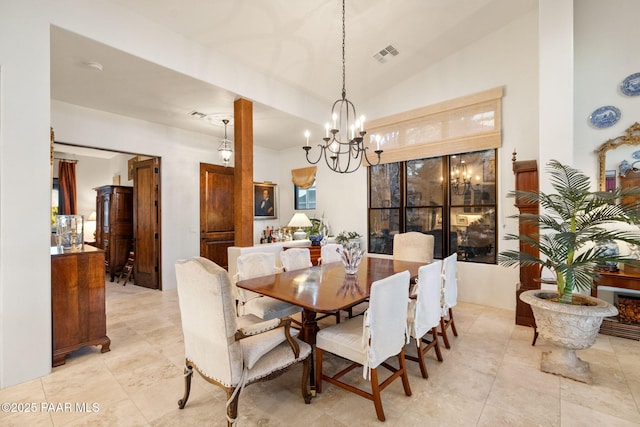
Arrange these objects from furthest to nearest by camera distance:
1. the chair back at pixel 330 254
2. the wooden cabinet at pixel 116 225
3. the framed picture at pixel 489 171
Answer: the wooden cabinet at pixel 116 225
the framed picture at pixel 489 171
the chair back at pixel 330 254

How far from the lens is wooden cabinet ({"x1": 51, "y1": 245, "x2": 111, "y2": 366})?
8.50ft

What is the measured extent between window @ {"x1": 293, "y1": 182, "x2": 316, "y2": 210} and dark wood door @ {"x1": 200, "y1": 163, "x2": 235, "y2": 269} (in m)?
1.51

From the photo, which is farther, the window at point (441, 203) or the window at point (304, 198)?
the window at point (304, 198)

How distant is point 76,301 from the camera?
2.72 meters

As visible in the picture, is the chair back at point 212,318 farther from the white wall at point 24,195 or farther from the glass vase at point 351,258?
the white wall at point 24,195

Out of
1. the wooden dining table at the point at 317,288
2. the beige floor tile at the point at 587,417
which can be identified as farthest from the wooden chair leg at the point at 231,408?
the beige floor tile at the point at 587,417

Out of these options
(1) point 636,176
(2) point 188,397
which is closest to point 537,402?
(2) point 188,397

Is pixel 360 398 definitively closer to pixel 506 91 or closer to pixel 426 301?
pixel 426 301

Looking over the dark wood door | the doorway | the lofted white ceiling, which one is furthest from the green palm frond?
the doorway

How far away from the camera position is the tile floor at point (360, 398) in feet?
6.09

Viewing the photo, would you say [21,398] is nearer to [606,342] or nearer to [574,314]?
[574,314]

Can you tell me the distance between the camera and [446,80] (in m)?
4.45

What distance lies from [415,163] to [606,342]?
322 centimetres

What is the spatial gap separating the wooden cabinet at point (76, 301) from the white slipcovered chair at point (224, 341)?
4.94 ft
